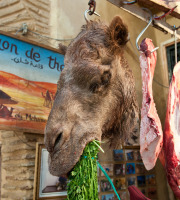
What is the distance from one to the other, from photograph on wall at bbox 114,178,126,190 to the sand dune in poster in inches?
38.6

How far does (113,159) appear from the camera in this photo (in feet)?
7.51

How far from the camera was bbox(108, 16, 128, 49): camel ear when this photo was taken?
43.5 inches

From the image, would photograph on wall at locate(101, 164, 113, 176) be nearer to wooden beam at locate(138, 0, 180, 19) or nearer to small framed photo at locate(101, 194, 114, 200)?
small framed photo at locate(101, 194, 114, 200)

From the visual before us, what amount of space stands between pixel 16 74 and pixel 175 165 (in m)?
1.37

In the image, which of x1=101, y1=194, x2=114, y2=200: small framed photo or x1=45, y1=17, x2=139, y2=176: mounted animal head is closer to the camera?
x1=45, y1=17, x2=139, y2=176: mounted animal head

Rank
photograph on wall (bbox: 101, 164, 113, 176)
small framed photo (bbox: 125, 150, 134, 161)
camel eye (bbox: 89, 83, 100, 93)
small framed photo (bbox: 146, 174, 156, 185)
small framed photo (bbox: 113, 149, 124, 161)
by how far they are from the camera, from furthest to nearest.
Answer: small framed photo (bbox: 146, 174, 156, 185) → small framed photo (bbox: 125, 150, 134, 161) → small framed photo (bbox: 113, 149, 124, 161) → photograph on wall (bbox: 101, 164, 113, 176) → camel eye (bbox: 89, 83, 100, 93)

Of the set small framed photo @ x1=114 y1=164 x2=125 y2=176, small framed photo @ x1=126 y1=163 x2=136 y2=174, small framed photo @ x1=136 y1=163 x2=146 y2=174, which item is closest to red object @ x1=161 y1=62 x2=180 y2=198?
small framed photo @ x1=114 y1=164 x2=125 y2=176

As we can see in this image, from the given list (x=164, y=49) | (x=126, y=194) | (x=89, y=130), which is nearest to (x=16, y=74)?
(x=89, y=130)

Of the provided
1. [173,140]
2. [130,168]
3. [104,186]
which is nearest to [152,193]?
[130,168]

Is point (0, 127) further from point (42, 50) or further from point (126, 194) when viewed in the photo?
point (126, 194)

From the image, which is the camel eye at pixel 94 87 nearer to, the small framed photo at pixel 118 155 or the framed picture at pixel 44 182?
the framed picture at pixel 44 182

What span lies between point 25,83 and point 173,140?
1274 mm

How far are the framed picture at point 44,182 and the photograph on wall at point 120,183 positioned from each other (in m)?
0.59

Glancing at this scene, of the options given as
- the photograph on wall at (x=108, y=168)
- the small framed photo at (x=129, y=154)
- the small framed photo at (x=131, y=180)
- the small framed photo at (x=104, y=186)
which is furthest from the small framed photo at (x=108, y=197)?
the small framed photo at (x=129, y=154)
